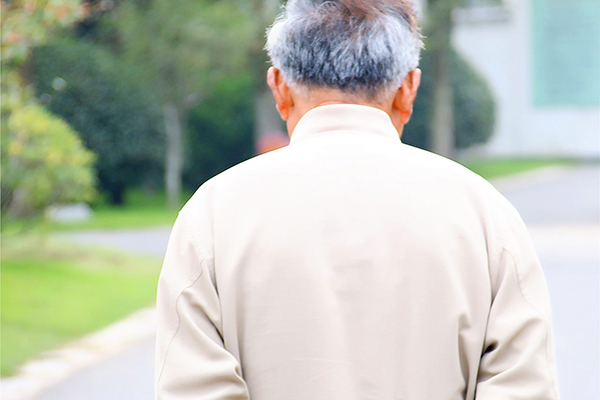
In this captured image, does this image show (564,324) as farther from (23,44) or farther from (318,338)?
(23,44)

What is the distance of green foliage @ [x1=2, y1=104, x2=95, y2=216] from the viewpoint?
810 centimetres

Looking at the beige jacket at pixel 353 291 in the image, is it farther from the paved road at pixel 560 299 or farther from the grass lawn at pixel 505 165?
the grass lawn at pixel 505 165

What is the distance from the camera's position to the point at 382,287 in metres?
1.35

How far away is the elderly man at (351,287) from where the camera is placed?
1.36 metres

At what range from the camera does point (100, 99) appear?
16281mm

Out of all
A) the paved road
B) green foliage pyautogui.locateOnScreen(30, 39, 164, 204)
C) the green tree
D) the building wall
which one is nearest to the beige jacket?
the paved road

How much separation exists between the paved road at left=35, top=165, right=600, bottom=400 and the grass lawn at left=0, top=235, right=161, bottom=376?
0.61 meters

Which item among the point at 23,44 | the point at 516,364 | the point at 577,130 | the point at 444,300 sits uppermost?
the point at 23,44

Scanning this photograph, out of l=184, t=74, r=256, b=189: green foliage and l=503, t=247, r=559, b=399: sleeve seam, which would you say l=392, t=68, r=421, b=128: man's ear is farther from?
l=184, t=74, r=256, b=189: green foliage

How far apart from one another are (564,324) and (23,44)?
5.67m

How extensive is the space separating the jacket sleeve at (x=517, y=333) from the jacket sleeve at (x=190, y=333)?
0.44 metres

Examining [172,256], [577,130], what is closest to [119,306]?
[172,256]

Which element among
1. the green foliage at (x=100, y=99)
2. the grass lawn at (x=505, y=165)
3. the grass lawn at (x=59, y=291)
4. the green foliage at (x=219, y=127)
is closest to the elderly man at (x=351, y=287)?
the grass lawn at (x=59, y=291)

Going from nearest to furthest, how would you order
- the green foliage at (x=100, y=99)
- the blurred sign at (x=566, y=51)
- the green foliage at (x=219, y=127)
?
1. the green foliage at (x=100, y=99)
2. the green foliage at (x=219, y=127)
3. the blurred sign at (x=566, y=51)
